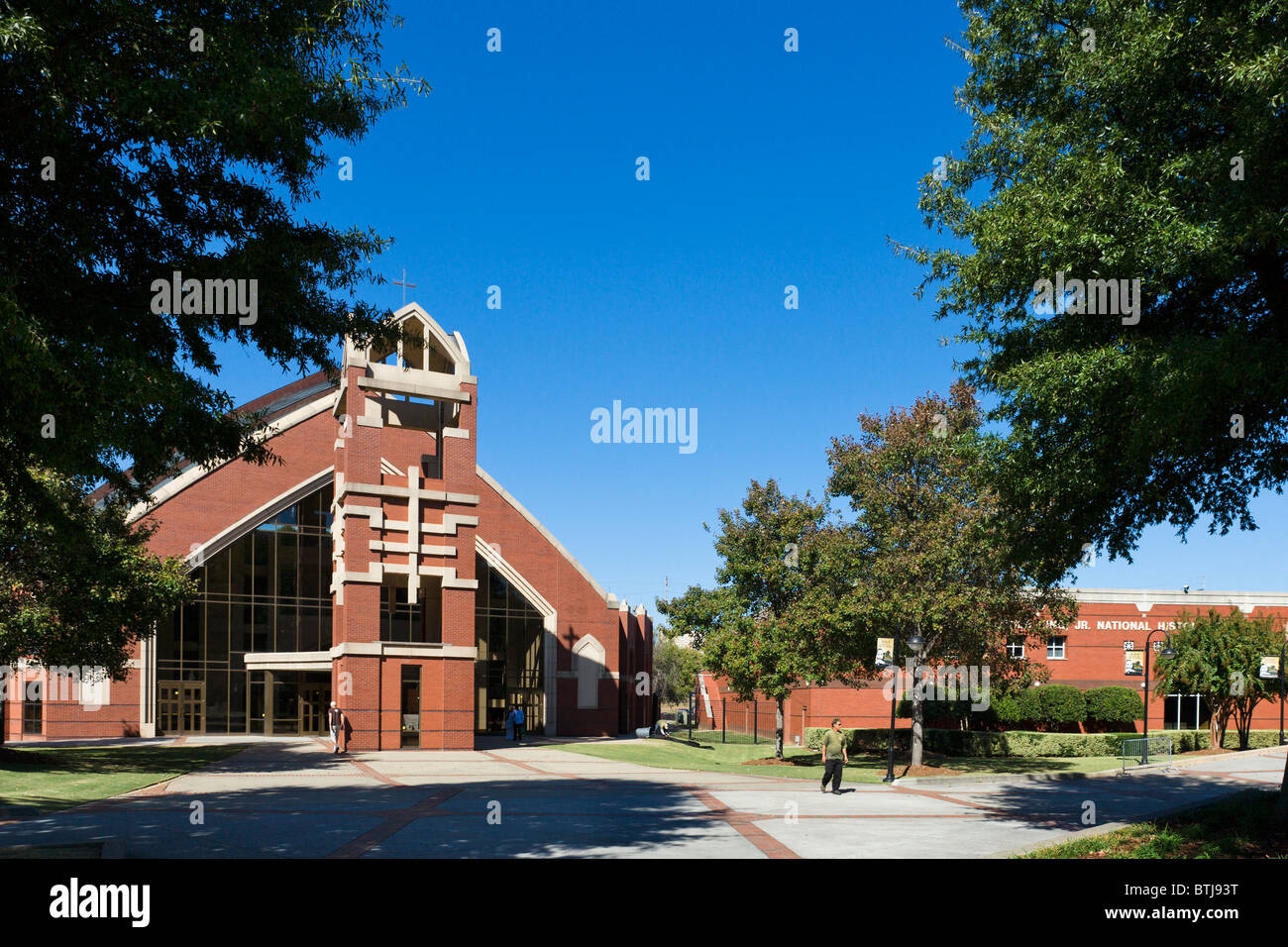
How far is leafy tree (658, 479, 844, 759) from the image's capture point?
31.7 meters

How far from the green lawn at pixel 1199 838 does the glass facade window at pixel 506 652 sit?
129 ft

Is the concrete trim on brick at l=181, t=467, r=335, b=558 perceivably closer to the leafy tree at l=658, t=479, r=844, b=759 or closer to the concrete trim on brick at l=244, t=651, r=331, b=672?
the concrete trim on brick at l=244, t=651, r=331, b=672

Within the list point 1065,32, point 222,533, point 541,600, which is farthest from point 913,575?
point 222,533

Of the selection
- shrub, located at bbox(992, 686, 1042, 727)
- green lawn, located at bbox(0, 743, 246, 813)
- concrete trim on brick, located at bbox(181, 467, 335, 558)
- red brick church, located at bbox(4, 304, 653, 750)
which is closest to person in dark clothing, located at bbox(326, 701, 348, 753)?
red brick church, located at bbox(4, 304, 653, 750)

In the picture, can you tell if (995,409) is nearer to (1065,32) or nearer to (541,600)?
(1065,32)

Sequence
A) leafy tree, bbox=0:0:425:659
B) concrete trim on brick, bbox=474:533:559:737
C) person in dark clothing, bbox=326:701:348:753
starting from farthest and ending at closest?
concrete trim on brick, bbox=474:533:559:737 → person in dark clothing, bbox=326:701:348:753 → leafy tree, bbox=0:0:425:659

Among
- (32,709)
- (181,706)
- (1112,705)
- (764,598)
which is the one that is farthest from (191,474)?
(1112,705)

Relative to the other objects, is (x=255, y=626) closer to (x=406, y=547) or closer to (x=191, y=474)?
(x=191, y=474)

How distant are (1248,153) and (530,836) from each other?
11662 mm

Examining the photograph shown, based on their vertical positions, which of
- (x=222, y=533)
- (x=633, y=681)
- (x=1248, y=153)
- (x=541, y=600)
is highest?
(x=1248, y=153)

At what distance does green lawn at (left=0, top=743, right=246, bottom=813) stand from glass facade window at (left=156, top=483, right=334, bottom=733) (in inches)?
305

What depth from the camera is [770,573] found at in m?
33.2
